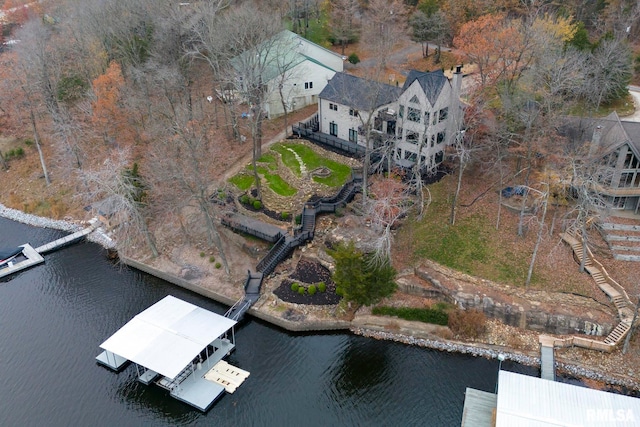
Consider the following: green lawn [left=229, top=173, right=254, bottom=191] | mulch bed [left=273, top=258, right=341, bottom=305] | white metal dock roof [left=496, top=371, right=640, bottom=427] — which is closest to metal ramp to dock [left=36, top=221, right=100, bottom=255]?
green lawn [left=229, top=173, right=254, bottom=191]

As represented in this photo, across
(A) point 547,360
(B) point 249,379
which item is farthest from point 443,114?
(B) point 249,379

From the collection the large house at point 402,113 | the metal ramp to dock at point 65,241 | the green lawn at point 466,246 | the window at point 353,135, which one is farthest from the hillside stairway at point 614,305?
the metal ramp to dock at point 65,241

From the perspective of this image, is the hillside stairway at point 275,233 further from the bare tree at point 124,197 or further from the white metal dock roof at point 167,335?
the bare tree at point 124,197

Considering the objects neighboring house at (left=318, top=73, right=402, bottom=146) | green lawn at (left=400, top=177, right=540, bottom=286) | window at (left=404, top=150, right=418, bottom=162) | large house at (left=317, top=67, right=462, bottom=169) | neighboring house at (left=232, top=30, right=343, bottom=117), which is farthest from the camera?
neighboring house at (left=232, top=30, right=343, bottom=117)

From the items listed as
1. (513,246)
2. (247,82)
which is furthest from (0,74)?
(513,246)

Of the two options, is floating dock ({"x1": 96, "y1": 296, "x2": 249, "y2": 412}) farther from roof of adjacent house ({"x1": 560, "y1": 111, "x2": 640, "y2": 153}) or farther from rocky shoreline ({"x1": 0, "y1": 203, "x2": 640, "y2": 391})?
roof of adjacent house ({"x1": 560, "y1": 111, "x2": 640, "y2": 153})

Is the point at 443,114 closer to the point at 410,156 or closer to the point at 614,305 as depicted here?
the point at 410,156

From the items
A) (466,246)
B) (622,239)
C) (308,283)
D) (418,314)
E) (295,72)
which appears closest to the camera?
(418,314)
